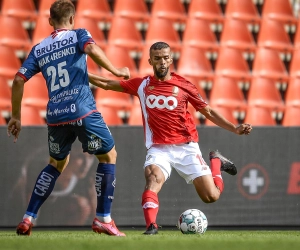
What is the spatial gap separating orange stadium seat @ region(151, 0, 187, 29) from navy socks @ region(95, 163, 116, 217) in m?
6.49

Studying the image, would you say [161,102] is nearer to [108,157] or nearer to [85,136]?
[108,157]

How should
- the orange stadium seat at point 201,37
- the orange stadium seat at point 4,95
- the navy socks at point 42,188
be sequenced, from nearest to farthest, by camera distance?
the navy socks at point 42,188 → the orange stadium seat at point 4,95 → the orange stadium seat at point 201,37

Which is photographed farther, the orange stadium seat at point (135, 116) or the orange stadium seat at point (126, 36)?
the orange stadium seat at point (126, 36)

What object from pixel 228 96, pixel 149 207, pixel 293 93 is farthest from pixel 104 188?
pixel 293 93

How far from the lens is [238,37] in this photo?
39.0 feet

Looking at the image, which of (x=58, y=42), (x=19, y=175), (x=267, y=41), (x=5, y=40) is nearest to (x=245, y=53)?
(x=267, y=41)

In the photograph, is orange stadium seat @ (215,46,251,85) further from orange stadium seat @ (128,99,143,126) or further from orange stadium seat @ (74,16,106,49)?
orange stadium seat @ (74,16,106,49)

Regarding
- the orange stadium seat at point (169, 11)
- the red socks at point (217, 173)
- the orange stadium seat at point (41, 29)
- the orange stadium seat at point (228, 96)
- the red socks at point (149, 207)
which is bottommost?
the red socks at point (149, 207)

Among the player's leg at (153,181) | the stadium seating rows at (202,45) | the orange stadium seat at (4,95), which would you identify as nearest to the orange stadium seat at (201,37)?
the stadium seating rows at (202,45)

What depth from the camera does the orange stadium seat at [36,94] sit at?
1070 cm

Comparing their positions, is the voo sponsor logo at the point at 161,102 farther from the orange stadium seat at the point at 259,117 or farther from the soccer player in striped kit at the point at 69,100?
the orange stadium seat at the point at 259,117

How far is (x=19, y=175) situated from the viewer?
8195 millimetres

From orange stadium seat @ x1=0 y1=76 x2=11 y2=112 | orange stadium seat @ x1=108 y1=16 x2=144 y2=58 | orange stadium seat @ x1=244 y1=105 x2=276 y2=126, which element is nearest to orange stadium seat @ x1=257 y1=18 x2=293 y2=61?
orange stadium seat @ x1=244 y1=105 x2=276 y2=126

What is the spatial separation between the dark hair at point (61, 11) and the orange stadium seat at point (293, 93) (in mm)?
6588
